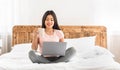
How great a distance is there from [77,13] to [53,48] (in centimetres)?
168

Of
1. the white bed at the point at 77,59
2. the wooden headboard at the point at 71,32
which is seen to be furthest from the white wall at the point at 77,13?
the white bed at the point at 77,59

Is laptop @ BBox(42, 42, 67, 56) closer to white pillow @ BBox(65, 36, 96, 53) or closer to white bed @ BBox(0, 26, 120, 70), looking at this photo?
white bed @ BBox(0, 26, 120, 70)

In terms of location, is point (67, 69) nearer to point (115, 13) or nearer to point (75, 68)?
point (75, 68)

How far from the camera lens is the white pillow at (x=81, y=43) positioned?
3764 millimetres

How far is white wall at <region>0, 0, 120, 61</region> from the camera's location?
4.27 m

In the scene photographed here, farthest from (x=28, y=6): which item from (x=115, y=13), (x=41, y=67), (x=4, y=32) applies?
(x=41, y=67)

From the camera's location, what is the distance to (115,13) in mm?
4273

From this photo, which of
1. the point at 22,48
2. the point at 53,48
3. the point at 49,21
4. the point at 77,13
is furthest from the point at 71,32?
the point at 53,48

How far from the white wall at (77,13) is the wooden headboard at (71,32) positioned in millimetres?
118

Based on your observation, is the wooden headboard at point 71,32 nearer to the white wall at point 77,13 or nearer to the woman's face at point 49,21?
the white wall at point 77,13

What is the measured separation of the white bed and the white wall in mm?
345

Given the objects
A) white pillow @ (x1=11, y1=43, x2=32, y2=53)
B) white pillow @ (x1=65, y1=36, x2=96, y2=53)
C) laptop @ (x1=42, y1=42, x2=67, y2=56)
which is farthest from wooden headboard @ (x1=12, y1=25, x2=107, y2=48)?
laptop @ (x1=42, y1=42, x2=67, y2=56)

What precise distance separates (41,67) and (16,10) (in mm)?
2185

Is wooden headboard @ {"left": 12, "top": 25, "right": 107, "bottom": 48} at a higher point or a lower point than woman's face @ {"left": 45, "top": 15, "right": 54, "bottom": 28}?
lower
